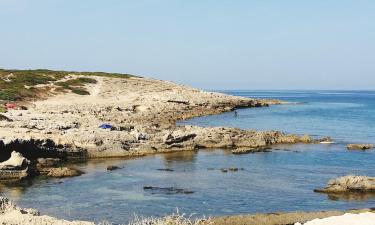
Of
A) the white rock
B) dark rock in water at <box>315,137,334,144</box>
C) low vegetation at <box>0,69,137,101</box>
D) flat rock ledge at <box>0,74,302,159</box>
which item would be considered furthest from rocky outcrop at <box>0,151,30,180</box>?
low vegetation at <box>0,69,137,101</box>

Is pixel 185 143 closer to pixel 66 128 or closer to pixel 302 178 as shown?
pixel 66 128

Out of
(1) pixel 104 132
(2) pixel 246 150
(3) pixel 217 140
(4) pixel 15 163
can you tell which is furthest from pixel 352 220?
(3) pixel 217 140

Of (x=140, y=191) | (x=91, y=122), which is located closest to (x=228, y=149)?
(x=91, y=122)

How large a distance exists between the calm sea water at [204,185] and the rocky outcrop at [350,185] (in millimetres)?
1003

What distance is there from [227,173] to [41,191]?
14017 mm

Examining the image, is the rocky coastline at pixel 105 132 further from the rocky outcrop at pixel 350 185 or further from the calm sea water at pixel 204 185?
the rocky outcrop at pixel 350 185

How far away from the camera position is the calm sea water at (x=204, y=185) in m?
30.2

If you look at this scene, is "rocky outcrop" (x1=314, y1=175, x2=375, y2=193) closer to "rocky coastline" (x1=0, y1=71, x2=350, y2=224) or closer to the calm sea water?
the calm sea water

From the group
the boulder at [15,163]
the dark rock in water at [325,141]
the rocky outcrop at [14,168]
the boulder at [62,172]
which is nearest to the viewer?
the rocky outcrop at [14,168]

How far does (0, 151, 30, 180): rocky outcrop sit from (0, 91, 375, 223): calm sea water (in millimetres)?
1538

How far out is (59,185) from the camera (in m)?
35.9

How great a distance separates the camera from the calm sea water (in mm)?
30203

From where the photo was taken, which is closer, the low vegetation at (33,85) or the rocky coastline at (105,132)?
the rocky coastline at (105,132)

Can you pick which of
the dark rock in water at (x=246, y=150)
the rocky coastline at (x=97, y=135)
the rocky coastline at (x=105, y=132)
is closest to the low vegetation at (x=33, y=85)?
the rocky coastline at (x=97, y=135)
